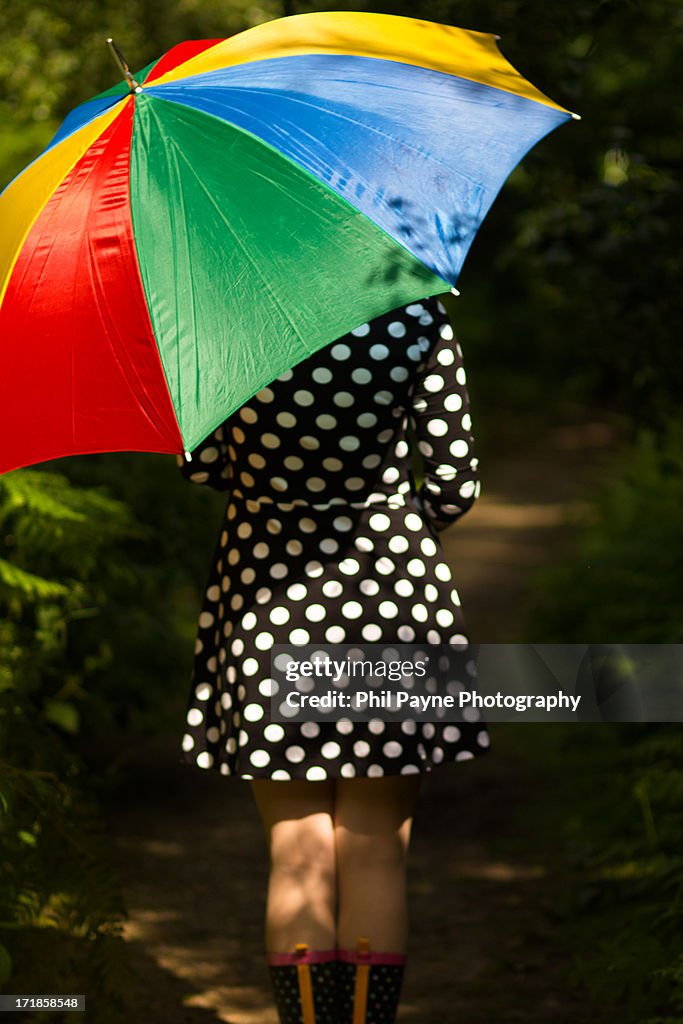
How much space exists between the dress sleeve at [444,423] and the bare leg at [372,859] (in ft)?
2.27

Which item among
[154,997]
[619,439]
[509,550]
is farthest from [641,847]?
[619,439]

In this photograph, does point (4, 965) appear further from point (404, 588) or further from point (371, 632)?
point (404, 588)

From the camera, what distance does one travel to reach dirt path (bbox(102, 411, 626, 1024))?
4320mm

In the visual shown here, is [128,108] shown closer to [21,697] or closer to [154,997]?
[21,697]

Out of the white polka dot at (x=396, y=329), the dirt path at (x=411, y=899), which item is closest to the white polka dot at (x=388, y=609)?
the white polka dot at (x=396, y=329)

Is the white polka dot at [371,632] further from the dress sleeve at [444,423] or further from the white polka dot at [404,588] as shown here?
the dress sleeve at [444,423]

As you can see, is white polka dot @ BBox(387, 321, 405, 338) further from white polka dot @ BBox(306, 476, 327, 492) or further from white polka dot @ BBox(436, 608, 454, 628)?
white polka dot @ BBox(436, 608, 454, 628)

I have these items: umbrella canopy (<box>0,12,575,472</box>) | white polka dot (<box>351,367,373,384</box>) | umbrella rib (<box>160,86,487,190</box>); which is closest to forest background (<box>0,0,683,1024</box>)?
umbrella canopy (<box>0,12,575,472</box>)

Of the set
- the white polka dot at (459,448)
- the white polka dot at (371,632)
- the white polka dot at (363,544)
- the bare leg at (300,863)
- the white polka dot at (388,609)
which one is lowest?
the bare leg at (300,863)

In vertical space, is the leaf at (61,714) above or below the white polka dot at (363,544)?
above

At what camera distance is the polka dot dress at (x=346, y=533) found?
10.4 ft

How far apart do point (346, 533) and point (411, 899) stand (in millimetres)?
2444

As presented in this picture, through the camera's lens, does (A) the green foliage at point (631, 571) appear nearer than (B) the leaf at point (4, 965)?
No

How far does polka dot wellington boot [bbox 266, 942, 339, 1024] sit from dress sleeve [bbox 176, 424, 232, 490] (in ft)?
3.79
